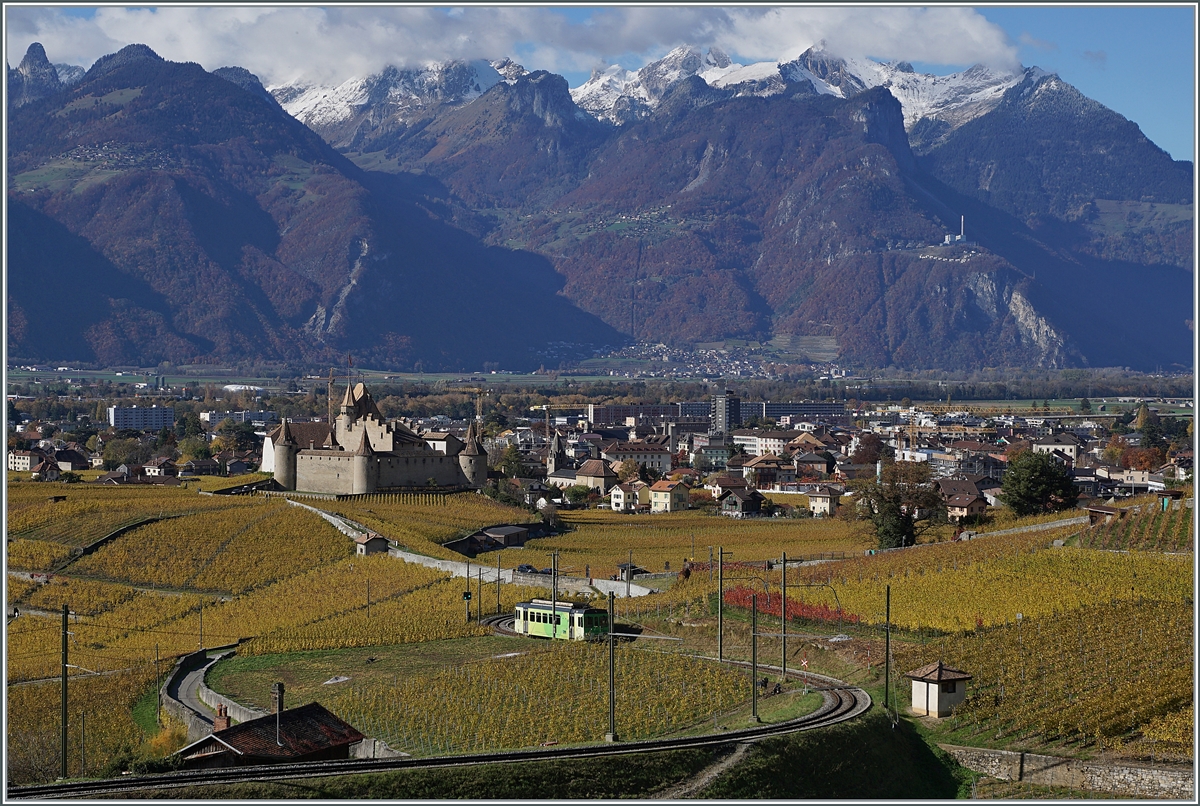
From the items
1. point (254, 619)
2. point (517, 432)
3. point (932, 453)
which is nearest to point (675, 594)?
point (254, 619)

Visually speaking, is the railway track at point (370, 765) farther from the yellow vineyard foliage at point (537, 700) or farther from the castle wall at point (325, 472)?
the castle wall at point (325, 472)

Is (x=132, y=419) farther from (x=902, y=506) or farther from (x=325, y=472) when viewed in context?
(x=902, y=506)

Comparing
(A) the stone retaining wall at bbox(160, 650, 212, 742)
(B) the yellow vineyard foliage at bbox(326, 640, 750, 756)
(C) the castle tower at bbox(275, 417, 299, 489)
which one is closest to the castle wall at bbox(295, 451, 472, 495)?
(C) the castle tower at bbox(275, 417, 299, 489)

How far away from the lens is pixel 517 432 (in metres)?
170

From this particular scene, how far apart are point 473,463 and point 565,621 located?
47427 millimetres

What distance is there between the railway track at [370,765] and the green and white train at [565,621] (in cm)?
1425

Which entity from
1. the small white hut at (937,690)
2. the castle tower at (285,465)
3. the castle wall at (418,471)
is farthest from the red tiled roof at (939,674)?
the castle tower at (285,465)

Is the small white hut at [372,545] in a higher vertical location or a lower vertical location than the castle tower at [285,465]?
lower

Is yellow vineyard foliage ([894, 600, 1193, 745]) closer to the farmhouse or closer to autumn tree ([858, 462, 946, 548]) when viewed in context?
the farmhouse

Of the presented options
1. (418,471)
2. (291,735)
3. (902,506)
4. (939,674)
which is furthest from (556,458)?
(291,735)

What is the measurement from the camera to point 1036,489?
78.2m

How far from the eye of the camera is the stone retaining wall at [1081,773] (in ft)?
110

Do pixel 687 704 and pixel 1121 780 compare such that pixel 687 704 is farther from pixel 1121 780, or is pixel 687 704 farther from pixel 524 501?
pixel 524 501

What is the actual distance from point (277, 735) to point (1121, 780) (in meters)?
17.2
